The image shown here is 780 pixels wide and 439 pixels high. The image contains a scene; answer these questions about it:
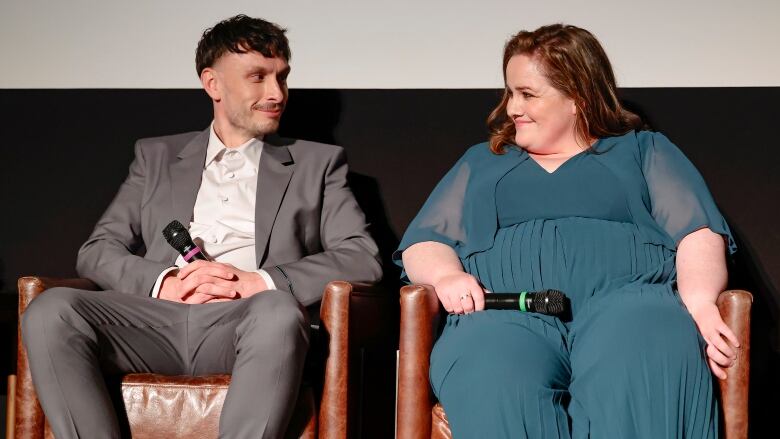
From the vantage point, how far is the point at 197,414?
2357mm

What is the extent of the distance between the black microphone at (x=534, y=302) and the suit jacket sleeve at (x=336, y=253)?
1.69ft

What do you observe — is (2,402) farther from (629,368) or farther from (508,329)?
(629,368)

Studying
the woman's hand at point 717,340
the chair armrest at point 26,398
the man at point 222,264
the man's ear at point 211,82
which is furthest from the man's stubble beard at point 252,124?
the woman's hand at point 717,340

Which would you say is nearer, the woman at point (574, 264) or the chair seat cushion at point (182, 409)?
the woman at point (574, 264)

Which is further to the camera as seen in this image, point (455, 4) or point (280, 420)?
point (455, 4)

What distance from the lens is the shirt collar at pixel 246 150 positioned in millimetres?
2986

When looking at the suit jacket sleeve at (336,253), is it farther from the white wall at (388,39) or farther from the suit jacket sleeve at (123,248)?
the white wall at (388,39)

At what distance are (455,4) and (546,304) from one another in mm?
1347

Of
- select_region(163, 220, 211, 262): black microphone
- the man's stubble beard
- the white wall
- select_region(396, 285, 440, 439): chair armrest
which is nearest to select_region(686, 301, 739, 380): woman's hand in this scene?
select_region(396, 285, 440, 439): chair armrest

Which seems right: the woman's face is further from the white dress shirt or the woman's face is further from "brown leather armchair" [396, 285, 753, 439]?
the white dress shirt

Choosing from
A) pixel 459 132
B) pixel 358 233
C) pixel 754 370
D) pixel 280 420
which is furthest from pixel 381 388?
pixel 754 370

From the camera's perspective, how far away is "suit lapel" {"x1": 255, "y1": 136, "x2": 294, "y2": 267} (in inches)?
111

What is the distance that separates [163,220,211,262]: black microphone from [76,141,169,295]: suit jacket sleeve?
9 cm

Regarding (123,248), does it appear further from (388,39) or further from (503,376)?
(503,376)
